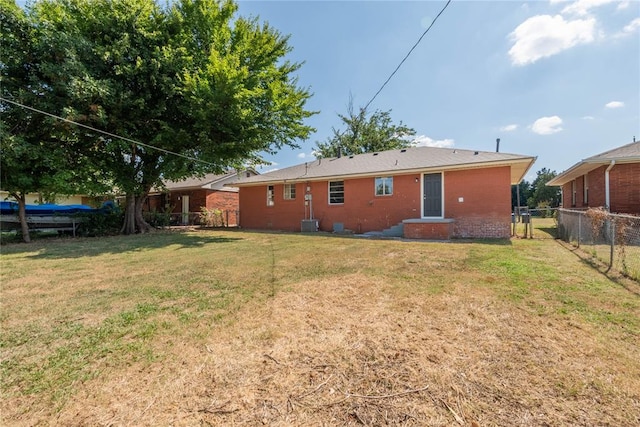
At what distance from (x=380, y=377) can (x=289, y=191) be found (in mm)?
14342

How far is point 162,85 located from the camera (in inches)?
466

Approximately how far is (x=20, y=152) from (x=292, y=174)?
35.7 ft

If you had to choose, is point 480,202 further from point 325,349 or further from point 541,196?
point 541,196

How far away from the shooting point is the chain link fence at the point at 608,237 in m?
5.43

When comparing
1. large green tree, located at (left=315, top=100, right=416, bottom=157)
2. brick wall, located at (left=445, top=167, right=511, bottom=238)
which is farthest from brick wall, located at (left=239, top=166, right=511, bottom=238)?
large green tree, located at (left=315, top=100, right=416, bottom=157)

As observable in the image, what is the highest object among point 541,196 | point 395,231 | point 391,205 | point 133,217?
point 541,196

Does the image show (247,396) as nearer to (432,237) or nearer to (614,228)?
(614,228)

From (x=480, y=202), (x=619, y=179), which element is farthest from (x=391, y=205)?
(x=619, y=179)

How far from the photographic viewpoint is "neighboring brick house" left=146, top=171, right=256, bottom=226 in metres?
21.0

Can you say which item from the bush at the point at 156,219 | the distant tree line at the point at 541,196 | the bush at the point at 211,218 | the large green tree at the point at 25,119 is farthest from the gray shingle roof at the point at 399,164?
the distant tree line at the point at 541,196

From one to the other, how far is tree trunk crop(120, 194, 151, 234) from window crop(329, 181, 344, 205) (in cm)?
979

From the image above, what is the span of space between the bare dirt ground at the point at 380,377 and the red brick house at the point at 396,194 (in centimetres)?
846

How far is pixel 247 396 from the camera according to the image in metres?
2.08

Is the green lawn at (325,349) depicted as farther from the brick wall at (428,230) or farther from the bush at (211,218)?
the bush at (211,218)
